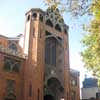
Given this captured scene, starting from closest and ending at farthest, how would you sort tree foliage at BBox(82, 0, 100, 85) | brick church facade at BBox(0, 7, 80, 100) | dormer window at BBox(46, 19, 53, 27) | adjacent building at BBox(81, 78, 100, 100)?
tree foliage at BBox(82, 0, 100, 85) → brick church facade at BBox(0, 7, 80, 100) → dormer window at BBox(46, 19, 53, 27) → adjacent building at BBox(81, 78, 100, 100)

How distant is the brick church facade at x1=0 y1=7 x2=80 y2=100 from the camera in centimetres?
2149

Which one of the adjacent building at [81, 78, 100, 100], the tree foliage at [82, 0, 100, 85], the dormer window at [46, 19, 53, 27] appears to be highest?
the dormer window at [46, 19, 53, 27]

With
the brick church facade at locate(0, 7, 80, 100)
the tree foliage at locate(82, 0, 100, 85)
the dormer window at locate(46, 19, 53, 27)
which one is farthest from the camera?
the dormer window at locate(46, 19, 53, 27)

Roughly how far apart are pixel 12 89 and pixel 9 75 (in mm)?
1444

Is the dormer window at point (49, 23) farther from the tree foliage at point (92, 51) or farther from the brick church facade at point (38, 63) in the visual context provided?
the tree foliage at point (92, 51)

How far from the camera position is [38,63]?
→ 2300 cm

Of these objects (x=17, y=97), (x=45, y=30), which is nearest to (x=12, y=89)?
(x=17, y=97)

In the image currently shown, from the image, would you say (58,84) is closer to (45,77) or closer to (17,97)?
(45,77)

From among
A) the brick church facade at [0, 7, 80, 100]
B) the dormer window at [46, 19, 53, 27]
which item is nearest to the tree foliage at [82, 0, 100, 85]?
the brick church facade at [0, 7, 80, 100]

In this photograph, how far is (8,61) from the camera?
21797mm

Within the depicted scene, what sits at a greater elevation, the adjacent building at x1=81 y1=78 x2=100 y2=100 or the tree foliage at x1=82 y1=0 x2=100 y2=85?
the tree foliage at x1=82 y1=0 x2=100 y2=85

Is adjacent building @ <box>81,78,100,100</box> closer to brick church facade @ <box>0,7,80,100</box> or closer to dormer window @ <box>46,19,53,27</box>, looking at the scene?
brick church facade @ <box>0,7,80,100</box>

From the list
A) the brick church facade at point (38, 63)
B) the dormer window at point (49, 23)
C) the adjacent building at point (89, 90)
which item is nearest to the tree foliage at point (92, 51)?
the brick church facade at point (38, 63)

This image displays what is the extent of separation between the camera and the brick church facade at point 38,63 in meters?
21.5
